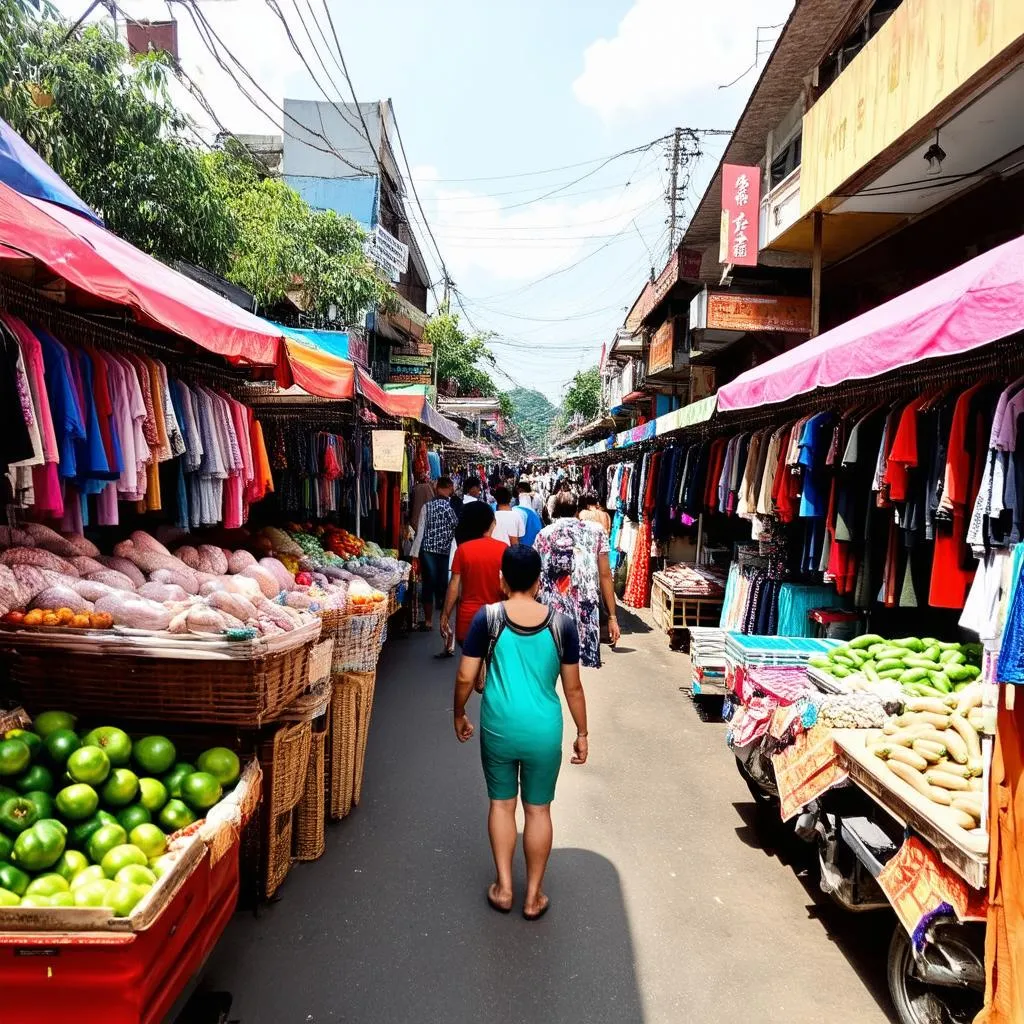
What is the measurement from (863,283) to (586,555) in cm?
742

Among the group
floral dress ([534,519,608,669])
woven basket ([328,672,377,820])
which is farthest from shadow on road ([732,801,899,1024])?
woven basket ([328,672,377,820])

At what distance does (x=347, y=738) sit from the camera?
454 cm

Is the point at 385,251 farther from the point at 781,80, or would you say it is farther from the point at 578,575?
the point at 578,575

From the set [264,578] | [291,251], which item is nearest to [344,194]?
[291,251]

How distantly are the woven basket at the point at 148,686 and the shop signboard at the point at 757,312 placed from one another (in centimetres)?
969

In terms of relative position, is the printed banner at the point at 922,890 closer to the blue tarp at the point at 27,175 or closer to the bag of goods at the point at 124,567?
the bag of goods at the point at 124,567

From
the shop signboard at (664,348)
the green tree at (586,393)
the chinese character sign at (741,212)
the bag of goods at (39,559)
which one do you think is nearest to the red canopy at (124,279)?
the bag of goods at (39,559)

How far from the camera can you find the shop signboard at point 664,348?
645 inches

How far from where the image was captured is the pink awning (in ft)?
10.6

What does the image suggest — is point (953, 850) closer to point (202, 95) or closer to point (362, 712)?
point (362, 712)

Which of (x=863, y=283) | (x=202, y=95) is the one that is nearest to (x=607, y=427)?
(x=863, y=283)

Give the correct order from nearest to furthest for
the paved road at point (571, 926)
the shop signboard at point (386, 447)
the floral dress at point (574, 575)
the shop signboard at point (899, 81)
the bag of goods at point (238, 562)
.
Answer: the paved road at point (571, 926)
the bag of goods at point (238, 562)
the shop signboard at point (899, 81)
the floral dress at point (574, 575)
the shop signboard at point (386, 447)

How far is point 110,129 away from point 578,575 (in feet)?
26.4

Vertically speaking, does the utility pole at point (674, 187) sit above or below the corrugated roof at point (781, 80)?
above
